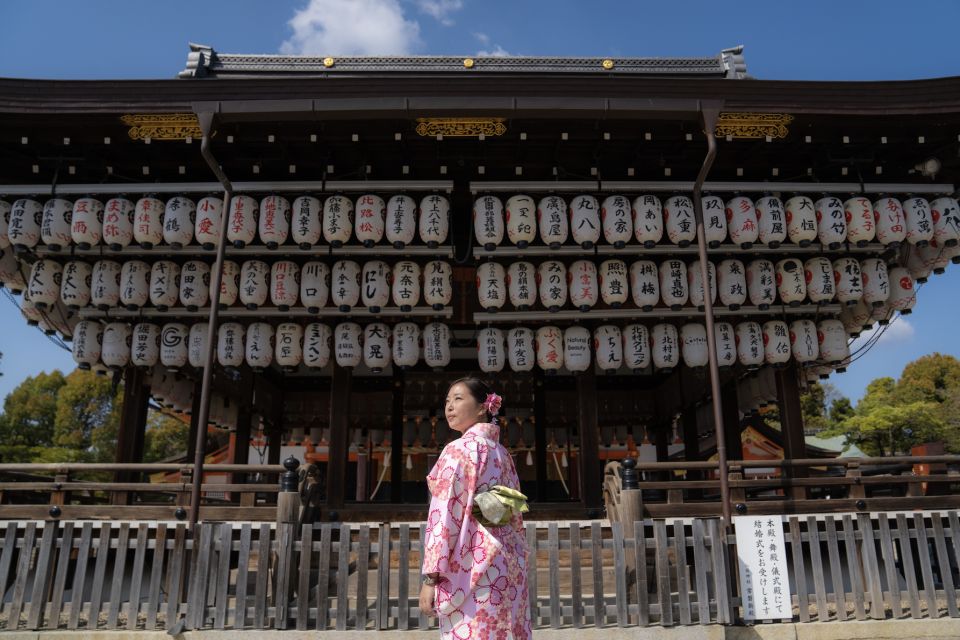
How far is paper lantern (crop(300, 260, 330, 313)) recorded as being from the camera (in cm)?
955

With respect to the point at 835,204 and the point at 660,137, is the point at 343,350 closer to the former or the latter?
the point at 660,137

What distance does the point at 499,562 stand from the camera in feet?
12.1

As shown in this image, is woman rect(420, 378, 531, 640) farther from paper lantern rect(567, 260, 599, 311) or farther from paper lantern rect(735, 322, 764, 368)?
paper lantern rect(735, 322, 764, 368)

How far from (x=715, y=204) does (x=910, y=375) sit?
1993 inches

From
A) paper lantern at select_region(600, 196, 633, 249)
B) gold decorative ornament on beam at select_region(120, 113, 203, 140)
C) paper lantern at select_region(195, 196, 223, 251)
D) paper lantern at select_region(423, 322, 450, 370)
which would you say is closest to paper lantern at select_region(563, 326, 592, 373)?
paper lantern at select_region(600, 196, 633, 249)

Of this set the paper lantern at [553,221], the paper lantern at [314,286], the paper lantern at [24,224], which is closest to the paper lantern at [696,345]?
the paper lantern at [553,221]

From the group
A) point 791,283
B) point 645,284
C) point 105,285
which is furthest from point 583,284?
point 105,285

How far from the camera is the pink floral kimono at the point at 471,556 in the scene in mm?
3582

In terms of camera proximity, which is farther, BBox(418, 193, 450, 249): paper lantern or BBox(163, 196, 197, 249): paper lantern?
BBox(418, 193, 450, 249): paper lantern

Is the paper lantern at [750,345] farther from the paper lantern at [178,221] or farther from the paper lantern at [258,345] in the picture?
the paper lantern at [178,221]

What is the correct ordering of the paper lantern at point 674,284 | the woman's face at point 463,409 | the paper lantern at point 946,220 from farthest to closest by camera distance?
1. the paper lantern at point 946,220
2. the paper lantern at point 674,284
3. the woman's face at point 463,409

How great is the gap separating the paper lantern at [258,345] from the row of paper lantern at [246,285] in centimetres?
43

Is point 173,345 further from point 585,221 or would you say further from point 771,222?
point 771,222

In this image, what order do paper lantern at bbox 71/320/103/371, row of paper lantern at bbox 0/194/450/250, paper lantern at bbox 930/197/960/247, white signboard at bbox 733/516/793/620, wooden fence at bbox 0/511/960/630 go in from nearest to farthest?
1. wooden fence at bbox 0/511/960/630
2. white signboard at bbox 733/516/793/620
3. row of paper lantern at bbox 0/194/450/250
4. paper lantern at bbox 930/197/960/247
5. paper lantern at bbox 71/320/103/371
